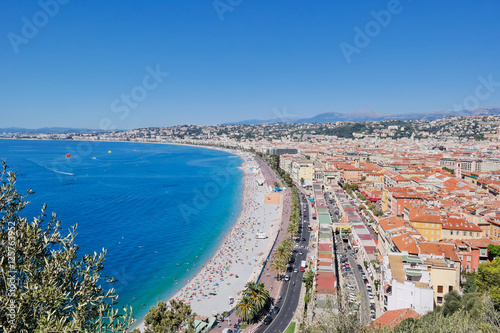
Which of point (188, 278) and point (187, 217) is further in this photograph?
point (187, 217)

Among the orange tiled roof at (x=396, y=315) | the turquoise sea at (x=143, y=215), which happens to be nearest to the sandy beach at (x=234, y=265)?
Result: the turquoise sea at (x=143, y=215)

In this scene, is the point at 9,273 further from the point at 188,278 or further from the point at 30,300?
the point at 188,278

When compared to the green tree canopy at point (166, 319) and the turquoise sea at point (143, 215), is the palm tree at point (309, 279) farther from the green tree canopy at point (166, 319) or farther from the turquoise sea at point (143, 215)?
the turquoise sea at point (143, 215)

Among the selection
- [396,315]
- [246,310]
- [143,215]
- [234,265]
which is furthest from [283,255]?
[143,215]

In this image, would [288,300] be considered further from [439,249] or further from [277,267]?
[439,249]

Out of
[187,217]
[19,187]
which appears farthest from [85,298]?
[19,187]

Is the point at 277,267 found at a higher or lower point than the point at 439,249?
lower
